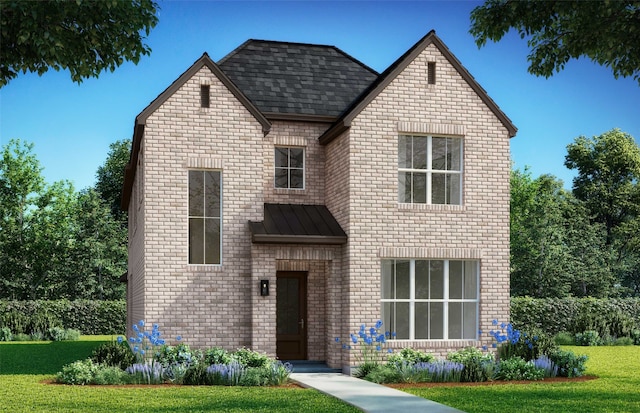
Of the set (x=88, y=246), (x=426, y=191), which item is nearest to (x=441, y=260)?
(x=426, y=191)

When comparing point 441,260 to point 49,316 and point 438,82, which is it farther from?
point 49,316

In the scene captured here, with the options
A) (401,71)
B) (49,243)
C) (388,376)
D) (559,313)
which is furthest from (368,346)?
(49,243)

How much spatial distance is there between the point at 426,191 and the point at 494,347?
422 centimetres

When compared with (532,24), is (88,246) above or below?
below

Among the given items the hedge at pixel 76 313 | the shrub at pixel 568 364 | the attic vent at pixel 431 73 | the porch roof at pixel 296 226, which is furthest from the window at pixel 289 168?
the hedge at pixel 76 313

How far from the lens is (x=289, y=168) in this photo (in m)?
21.5

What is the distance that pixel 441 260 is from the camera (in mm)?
20109

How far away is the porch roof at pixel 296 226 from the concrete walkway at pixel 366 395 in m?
3.20

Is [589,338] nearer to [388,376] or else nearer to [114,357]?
[388,376]

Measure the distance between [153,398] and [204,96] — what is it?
8.24 m

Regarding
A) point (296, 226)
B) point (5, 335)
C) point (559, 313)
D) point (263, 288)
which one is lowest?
point (5, 335)

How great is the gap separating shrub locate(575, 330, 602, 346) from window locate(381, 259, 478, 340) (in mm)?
13598

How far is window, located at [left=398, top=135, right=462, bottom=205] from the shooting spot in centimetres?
2012

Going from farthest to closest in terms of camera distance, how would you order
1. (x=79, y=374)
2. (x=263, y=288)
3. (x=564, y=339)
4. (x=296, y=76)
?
(x=564, y=339), (x=296, y=76), (x=263, y=288), (x=79, y=374)
